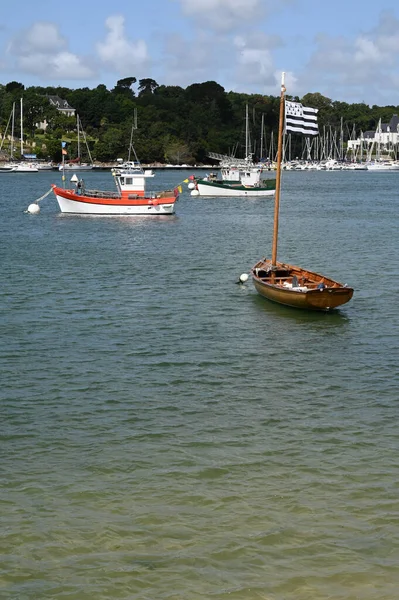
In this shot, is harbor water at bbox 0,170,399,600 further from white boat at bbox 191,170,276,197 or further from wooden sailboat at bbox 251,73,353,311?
white boat at bbox 191,170,276,197

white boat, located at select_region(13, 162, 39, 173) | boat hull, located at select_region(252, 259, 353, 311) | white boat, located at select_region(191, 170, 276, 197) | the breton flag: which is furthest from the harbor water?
white boat, located at select_region(13, 162, 39, 173)

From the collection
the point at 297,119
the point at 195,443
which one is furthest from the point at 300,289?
the point at 195,443

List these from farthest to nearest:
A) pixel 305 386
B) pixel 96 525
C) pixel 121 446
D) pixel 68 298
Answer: pixel 68 298, pixel 305 386, pixel 121 446, pixel 96 525

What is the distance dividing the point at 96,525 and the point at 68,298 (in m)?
21.9

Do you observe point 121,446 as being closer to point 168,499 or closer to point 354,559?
point 168,499

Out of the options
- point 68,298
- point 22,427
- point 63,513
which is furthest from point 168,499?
point 68,298

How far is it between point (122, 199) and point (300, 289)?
45818 mm

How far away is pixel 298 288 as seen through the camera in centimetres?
3262

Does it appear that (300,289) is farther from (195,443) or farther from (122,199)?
(122,199)

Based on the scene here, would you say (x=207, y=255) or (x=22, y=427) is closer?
(x=22, y=427)

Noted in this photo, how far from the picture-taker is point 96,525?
14906 millimetres

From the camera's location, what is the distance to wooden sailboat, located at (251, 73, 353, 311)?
31234 millimetres

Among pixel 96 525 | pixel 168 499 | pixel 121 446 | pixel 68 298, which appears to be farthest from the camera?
pixel 68 298

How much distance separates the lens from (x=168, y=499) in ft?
52.4
